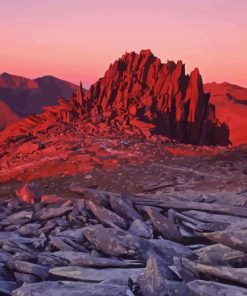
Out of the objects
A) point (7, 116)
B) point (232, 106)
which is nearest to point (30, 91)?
point (7, 116)

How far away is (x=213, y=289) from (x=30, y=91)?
80.8 m

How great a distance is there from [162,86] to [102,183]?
12.7 metres

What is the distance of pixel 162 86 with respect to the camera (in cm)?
2416

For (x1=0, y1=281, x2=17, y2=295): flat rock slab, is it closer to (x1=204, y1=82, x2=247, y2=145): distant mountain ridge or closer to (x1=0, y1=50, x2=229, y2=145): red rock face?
(x1=0, y1=50, x2=229, y2=145): red rock face

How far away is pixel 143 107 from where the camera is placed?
70.2 feet

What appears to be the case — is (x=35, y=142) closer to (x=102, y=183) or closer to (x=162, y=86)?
(x=102, y=183)

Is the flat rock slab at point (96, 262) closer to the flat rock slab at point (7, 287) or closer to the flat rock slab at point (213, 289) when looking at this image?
the flat rock slab at point (7, 287)

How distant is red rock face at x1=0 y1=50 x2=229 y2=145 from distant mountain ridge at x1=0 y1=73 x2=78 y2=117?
157ft

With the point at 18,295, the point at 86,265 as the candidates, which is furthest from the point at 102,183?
the point at 18,295

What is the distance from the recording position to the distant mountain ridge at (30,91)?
253 feet

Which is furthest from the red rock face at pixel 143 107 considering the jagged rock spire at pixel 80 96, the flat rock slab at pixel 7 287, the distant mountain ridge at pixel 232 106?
the distant mountain ridge at pixel 232 106

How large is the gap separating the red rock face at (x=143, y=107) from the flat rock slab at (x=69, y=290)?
44.4ft

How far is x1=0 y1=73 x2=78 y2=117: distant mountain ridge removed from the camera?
253 ft

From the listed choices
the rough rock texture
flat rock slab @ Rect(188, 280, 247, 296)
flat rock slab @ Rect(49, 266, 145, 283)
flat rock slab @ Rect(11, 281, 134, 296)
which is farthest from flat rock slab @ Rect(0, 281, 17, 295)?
Answer: the rough rock texture
